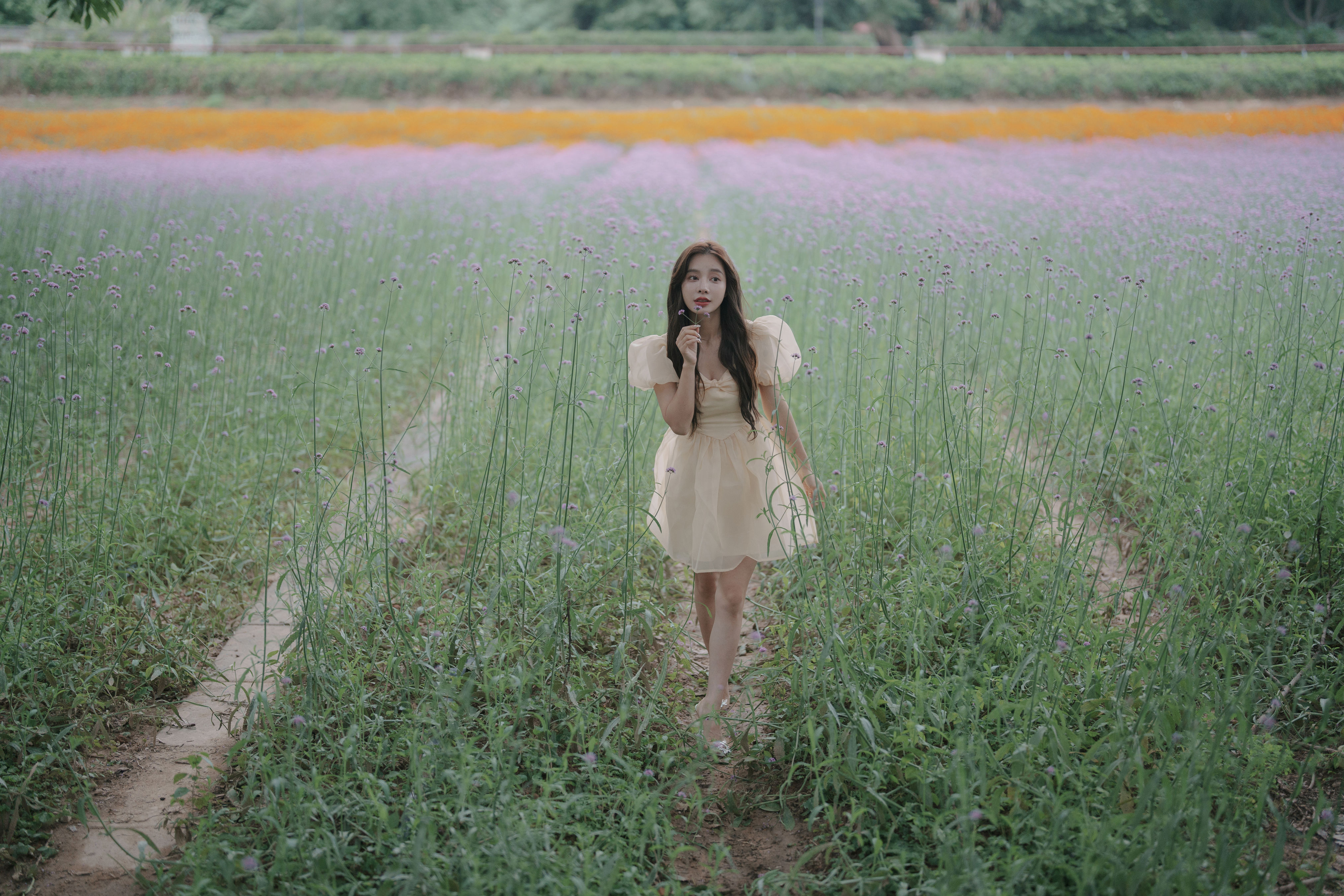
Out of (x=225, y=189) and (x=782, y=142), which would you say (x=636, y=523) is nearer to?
(x=225, y=189)

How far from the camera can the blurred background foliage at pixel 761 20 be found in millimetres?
9664

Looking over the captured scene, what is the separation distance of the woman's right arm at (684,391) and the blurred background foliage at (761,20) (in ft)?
18.2

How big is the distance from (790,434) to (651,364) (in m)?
0.50

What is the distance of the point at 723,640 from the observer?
8.75 ft

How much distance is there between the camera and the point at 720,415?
9.04ft

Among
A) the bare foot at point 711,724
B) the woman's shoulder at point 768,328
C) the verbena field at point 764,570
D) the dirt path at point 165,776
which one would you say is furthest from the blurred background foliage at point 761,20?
the bare foot at point 711,724

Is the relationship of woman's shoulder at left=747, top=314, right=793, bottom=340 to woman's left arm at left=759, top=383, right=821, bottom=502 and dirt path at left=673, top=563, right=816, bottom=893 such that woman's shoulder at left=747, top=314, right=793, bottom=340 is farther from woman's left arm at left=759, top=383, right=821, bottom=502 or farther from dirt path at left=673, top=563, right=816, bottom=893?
dirt path at left=673, top=563, right=816, bottom=893

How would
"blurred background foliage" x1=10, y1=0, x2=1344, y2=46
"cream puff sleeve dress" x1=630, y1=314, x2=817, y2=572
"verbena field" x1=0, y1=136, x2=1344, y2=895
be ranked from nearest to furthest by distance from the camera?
"verbena field" x1=0, y1=136, x2=1344, y2=895 → "cream puff sleeve dress" x1=630, y1=314, x2=817, y2=572 → "blurred background foliage" x1=10, y1=0, x2=1344, y2=46

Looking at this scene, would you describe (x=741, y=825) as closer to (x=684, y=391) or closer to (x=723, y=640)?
(x=723, y=640)

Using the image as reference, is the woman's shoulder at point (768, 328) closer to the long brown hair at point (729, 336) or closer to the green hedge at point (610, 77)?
the long brown hair at point (729, 336)

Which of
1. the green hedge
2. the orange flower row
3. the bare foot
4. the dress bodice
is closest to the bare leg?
the bare foot

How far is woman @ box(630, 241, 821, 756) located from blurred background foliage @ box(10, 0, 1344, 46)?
552cm

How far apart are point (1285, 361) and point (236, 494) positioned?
4.66m

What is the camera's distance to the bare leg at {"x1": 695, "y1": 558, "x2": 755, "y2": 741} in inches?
103
